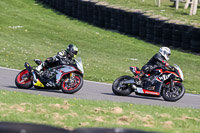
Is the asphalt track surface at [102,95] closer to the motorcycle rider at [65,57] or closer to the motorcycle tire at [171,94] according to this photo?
the motorcycle tire at [171,94]

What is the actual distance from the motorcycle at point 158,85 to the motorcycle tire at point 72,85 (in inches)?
41.2

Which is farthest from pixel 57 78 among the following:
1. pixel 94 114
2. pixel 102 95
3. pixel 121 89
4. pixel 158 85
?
pixel 94 114

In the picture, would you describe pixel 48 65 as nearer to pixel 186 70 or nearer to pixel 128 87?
pixel 128 87

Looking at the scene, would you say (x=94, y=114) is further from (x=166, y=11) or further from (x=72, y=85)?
(x=166, y=11)

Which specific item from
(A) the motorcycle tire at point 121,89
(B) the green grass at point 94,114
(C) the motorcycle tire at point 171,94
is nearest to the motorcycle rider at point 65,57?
(A) the motorcycle tire at point 121,89

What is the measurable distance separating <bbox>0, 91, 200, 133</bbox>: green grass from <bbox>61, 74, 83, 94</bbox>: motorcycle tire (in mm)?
1552

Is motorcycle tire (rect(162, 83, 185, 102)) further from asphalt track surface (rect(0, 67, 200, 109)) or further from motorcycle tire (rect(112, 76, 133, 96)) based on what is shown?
motorcycle tire (rect(112, 76, 133, 96))

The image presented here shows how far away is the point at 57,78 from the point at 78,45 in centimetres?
1088

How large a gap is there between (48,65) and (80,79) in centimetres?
113

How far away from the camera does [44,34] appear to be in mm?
24156

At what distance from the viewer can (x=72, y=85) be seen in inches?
434

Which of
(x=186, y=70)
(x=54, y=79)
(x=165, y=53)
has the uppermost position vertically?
(x=165, y=53)

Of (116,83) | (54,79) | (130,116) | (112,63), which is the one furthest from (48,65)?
(112,63)

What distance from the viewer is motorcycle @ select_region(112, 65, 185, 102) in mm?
10898
